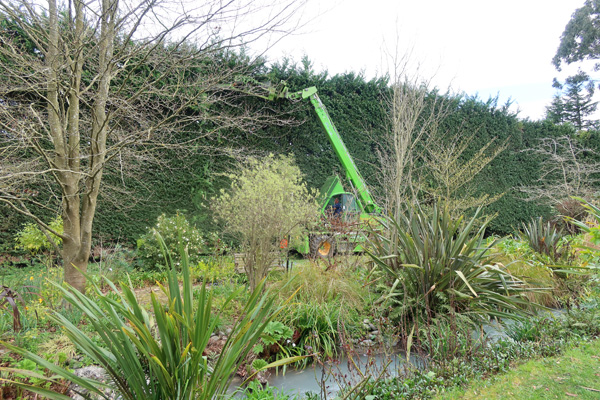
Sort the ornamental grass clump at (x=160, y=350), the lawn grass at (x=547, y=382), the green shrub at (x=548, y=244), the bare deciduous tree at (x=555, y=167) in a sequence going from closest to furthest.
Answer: the ornamental grass clump at (x=160, y=350), the lawn grass at (x=547, y=382), the green shrub at (x=548, y=244), the bare deciduous tree at (x=555, y=167)

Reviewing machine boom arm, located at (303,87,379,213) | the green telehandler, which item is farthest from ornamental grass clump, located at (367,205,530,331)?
machine boom arm, located at (303,87,379,213)

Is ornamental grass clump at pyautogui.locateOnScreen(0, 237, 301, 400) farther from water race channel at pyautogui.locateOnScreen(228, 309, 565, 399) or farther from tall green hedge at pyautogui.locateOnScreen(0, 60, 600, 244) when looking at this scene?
tall green hedge at pyautogui.locateOnScreen(0, 60, 600, 244)

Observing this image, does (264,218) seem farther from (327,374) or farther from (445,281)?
(445,281)

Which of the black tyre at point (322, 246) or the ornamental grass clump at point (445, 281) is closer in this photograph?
the ornamental grass clump at point (445, 281)

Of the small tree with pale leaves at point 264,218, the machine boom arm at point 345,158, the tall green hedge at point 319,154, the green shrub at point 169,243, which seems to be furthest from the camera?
the machine boom arm at point 345,158

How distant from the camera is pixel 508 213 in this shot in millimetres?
12320

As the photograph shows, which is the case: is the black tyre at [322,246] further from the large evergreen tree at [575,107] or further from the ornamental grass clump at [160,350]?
the large evergreen tree at [575,107]

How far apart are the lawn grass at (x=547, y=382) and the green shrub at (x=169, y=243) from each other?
517 centimetres

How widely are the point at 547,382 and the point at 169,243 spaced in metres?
6.06

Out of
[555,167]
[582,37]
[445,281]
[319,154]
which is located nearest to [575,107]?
[582,37]

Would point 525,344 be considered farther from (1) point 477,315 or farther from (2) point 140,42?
(2) point 140,42

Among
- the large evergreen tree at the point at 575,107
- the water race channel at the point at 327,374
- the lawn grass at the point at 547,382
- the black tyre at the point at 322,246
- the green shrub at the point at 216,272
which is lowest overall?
the water race channel at the point at 327,374

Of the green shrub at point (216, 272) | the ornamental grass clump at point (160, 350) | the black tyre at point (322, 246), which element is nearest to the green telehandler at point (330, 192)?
the black tyre at point (322, 246)

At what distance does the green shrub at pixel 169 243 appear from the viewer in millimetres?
6453
